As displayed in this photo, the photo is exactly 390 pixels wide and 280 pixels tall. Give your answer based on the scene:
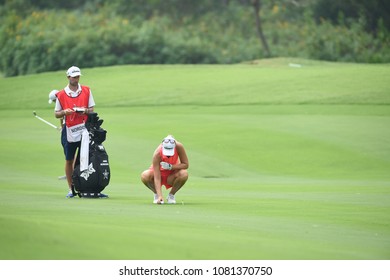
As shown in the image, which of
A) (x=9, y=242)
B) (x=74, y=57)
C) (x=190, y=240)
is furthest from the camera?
(x=74, y=57)

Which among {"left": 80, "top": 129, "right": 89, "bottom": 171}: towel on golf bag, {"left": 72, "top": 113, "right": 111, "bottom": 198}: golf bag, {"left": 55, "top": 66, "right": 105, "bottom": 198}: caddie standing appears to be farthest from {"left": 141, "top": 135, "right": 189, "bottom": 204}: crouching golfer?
{"left": 55, "top": 66, "right": 105, "bottom": 198}: caddie standing

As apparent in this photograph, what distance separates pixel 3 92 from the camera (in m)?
44.2

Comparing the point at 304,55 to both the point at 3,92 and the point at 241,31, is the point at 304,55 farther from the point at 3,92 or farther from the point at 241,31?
the point at 3,92

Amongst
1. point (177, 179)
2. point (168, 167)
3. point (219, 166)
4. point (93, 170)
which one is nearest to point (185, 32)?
point (219, 166)

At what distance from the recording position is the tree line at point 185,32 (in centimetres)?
5538

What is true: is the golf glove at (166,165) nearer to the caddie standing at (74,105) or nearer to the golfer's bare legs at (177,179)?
the golfer's bare legs at (177,179)

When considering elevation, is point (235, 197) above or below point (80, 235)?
below

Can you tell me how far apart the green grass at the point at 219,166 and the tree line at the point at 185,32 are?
6643mm

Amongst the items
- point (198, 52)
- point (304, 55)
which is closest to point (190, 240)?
point (198, 52)

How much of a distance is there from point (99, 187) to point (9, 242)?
7512 millimetres

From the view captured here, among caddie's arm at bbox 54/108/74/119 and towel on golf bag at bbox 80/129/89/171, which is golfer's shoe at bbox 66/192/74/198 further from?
caddie's arm at bbox 54/108/74/119

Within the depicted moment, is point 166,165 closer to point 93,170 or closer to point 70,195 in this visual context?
Answer: point 93,170

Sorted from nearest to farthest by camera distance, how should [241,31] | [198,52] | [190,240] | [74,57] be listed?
[190,240], [74,57], [198,52], [241,31]

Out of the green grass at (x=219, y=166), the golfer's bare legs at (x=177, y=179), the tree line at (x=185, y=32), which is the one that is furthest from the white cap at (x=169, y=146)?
the tree line at (x=185, y=32)
